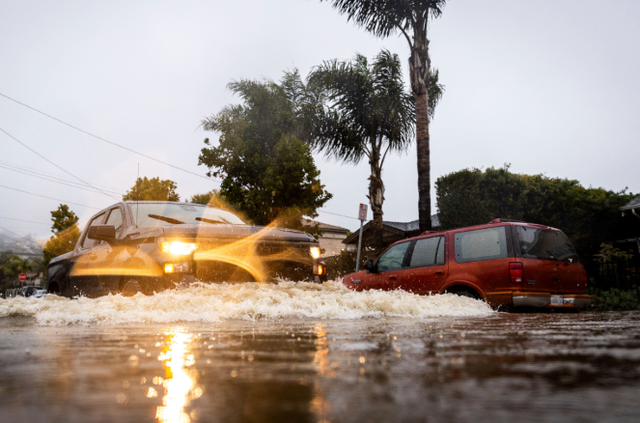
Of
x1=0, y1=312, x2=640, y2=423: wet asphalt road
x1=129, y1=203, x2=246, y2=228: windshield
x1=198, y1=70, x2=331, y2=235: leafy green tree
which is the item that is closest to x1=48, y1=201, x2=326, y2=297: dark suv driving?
x1=129, y1=203, x2=246, y2=228: windshield

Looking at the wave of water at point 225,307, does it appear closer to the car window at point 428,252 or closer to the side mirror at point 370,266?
the car window at point 428,252

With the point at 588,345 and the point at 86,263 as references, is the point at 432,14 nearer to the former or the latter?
the point at 86,263

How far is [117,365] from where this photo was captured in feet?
5.00

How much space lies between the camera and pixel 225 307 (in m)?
4.59

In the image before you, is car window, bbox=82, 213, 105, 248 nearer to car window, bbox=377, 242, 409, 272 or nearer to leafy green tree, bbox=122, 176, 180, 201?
car window, bbox=377, 242, 409, 272

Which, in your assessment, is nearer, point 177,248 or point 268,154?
point 177,248

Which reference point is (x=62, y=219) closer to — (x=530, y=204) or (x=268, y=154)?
(x=268, y=154)

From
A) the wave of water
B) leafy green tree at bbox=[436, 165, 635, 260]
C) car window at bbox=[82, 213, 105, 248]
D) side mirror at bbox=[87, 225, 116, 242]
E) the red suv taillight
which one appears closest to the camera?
the wave of water

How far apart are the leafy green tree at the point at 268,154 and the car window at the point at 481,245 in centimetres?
1511

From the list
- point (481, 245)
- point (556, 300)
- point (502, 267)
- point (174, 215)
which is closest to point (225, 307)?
point (174, 215)

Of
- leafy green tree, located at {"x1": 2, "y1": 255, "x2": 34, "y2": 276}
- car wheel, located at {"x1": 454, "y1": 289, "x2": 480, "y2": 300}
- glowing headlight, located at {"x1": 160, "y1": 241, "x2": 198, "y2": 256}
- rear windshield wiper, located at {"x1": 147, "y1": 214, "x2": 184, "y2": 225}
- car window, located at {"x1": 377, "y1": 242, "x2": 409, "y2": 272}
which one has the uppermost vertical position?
leafy green tree, located at {"x1": 2, "y1": 255, "x2": 34, "y2": 276}

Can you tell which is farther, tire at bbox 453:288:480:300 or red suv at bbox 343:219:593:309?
tire at bbox 453:288:480:300

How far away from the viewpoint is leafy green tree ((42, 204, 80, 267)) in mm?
39719

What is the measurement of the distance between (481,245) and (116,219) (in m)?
5.18
